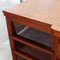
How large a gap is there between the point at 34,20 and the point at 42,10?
165mm

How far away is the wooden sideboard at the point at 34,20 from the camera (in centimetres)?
96

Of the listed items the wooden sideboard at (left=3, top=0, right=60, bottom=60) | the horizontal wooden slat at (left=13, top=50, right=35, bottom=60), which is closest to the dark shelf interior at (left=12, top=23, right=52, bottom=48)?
the wooden sideboard at (left=3, top=0, right=60, bottom=60)

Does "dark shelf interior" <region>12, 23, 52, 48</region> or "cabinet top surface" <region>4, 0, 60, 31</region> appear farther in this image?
"dark shelf interior" <region>12, 23, 52, 48</region>

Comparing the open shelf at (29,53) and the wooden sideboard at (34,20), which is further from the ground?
the wooden sideboard at (34,20)

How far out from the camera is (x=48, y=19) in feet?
3.26

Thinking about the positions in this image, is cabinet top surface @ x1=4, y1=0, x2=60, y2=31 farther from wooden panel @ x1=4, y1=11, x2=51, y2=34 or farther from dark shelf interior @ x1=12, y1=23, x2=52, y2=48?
dark shelf interior @ x1=12, y1=23, x2=52, y2=48

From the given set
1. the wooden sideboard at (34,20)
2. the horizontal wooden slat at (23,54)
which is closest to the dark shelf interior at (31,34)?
the wooden sideboard at (34,20)

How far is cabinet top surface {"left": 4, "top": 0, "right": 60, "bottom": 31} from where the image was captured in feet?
3.23

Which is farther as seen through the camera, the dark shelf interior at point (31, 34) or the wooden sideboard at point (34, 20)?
the dark shelf interior at point (31, 34)

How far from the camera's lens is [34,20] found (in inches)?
39.6

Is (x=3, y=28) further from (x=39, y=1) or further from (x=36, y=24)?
(x=36, y=24)

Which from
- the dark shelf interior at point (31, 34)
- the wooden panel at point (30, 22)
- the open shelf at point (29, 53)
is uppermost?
the wooden panel at point (30, 22)

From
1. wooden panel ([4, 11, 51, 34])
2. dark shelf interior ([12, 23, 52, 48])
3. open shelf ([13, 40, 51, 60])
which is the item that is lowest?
open shelf ([13, 40, 51, 60])

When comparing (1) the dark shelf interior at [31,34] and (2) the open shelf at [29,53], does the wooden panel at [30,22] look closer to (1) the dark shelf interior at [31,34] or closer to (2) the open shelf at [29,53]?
(1) the dark shelf interior at [31,34]
